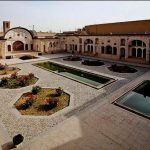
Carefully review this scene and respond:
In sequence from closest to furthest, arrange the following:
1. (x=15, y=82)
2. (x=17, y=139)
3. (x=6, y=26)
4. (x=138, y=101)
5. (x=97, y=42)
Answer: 1. (x=17, y=139)
2. (x=138, y=101)
3. (x=15, y=82)
4. (x=97, y=42)
5. (x=6, y=26)

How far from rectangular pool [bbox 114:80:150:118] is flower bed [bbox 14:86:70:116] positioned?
15.7 ft

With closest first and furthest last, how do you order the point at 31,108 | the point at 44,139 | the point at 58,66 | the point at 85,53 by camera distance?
the point at 44,139
the point at 31,108
the point at 58,66
the point at 85,53

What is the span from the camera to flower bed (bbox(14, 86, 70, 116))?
13.6 m

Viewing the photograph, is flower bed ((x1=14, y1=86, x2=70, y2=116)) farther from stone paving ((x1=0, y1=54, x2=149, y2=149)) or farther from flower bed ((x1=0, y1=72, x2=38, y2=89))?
flower bed ((x1=0, y1=72, x2=38, y2=89))

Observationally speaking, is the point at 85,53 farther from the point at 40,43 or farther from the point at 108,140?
the point at 108,140

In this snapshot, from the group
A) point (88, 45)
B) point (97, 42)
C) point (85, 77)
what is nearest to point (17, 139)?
point (85, 77)

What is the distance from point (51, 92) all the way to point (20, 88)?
3.71m

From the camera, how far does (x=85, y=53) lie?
42.0 metres

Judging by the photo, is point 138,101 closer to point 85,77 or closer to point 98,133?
point 98,133

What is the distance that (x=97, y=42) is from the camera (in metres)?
39.2

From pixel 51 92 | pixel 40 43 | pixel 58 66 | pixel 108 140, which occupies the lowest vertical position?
pixel 108 140

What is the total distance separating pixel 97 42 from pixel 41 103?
2733 centimetres

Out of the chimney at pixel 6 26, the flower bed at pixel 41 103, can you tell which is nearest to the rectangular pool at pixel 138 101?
the flower bed at pixel 41 103

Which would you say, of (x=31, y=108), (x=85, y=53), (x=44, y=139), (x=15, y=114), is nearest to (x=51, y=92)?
(x=31, y=108)
